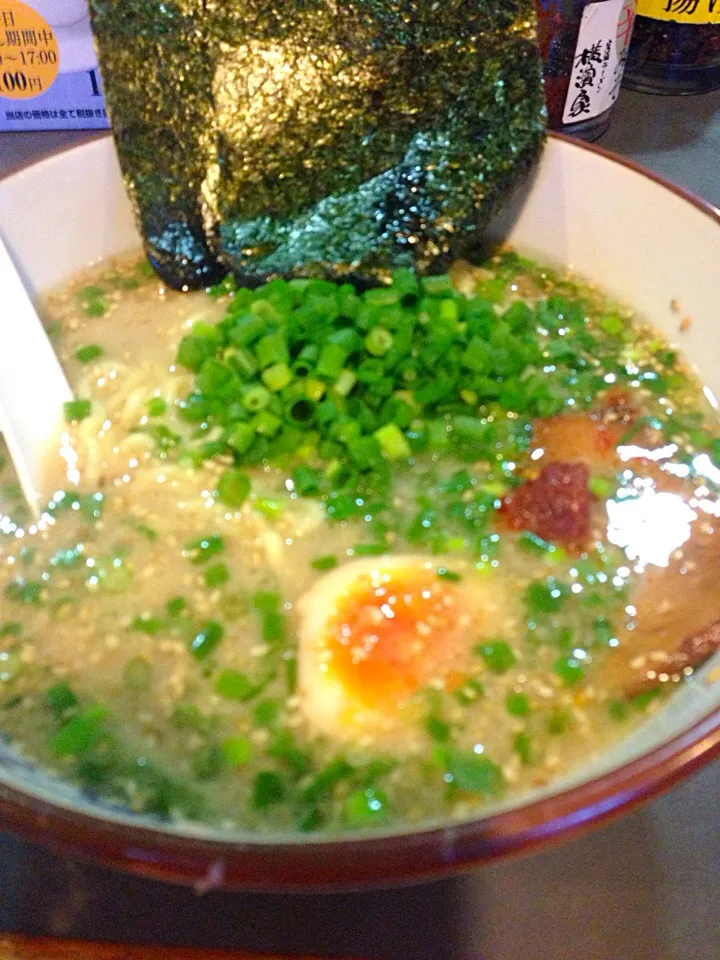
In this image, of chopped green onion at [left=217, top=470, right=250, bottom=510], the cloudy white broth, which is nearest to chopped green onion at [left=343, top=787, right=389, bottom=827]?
the cloudy white broth

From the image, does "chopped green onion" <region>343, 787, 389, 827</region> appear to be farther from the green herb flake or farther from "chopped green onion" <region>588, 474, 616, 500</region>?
"chopped green onion" <region>588, 474, 616, 500</region>

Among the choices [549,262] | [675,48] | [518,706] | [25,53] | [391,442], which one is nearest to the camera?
[518,706]

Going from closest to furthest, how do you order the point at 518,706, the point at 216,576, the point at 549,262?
the point at 518,706
the point at 216,576
the point at 549,262

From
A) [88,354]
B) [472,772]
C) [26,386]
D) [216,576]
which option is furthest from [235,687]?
[88,354]

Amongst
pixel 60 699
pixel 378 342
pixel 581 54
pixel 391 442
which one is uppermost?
pixel 581 54

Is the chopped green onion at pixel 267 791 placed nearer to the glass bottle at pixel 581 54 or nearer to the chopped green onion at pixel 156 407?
the chopped green onion at pixel 156 407

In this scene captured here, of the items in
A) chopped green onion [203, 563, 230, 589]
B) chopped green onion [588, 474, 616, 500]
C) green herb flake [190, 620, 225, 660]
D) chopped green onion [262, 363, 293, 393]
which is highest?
chopped green onion [262, 363, 293, 393]

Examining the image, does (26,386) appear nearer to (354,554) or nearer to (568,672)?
(354,554)

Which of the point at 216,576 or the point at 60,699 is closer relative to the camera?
the point at 60,699
